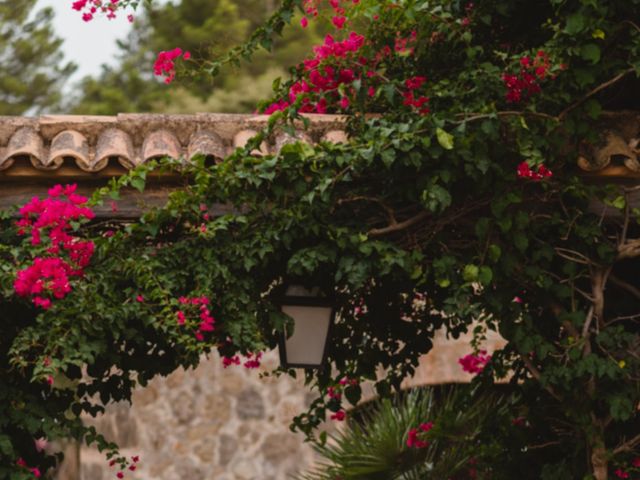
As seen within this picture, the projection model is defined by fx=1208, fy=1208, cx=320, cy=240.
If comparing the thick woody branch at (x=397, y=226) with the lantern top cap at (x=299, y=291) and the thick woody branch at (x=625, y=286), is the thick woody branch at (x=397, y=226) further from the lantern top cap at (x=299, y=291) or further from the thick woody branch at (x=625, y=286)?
the thick woody branch at (x=625, y=286)

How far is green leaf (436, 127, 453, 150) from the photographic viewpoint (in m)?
4.05

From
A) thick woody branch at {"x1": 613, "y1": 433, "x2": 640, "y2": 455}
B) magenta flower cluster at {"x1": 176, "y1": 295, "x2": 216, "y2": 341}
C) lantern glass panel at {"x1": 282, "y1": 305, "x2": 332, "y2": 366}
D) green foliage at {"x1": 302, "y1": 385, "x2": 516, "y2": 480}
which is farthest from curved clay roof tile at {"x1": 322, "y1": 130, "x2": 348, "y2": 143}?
green foliage at {"x1": 302, "y1": 385, "x2": 516, "y2": 480}

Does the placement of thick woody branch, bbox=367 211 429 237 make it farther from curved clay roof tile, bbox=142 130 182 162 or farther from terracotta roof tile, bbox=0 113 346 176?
curved clay roof tile, bbox=142 130 182 162

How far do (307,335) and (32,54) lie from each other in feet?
45.7

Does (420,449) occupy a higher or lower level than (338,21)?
lower

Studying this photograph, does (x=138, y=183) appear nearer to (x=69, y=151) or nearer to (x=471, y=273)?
(x=69, y=151)

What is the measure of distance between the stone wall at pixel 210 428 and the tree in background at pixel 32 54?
8574mm

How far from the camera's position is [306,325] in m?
4.43

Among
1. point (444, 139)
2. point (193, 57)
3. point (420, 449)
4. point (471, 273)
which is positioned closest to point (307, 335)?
point (471, 273)

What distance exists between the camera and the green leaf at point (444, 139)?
405 cm

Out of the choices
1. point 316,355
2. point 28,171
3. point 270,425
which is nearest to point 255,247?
point 316,355

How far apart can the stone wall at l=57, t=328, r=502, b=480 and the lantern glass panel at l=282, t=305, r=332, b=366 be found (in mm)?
4911

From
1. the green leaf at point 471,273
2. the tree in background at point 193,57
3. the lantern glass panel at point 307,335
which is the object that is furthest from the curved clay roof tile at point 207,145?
the tree in background at point 193,57

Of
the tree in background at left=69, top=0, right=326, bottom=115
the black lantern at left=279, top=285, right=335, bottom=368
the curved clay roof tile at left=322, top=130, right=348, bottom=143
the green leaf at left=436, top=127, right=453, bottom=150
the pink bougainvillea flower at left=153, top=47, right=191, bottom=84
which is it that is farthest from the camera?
the tree in background at left=69, top=0, right=326, bottom=115
